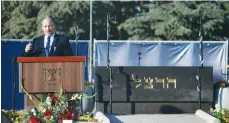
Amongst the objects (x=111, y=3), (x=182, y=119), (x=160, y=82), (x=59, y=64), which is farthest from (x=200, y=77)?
A: (x=111, y=3)

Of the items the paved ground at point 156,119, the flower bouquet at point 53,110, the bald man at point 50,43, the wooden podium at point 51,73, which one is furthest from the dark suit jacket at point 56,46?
the paved ground at point 156,119

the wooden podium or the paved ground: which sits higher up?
the wooden podium

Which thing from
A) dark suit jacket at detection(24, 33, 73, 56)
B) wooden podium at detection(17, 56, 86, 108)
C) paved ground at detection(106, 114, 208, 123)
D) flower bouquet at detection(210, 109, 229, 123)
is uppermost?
dark suit jacket at detection(24, 33, 73, 56)

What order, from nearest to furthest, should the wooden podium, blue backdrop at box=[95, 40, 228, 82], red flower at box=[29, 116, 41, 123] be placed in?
red flower at box=[29, 116, 41, 123], the wooden podium, blue backdrop at box=[95, 40, 228, 82]

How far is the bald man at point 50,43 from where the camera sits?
662cm

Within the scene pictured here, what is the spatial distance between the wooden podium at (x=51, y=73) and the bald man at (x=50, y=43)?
0.36 metres

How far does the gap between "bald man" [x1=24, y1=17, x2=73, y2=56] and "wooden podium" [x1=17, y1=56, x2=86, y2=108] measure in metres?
0.36

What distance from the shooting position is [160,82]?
379 inches

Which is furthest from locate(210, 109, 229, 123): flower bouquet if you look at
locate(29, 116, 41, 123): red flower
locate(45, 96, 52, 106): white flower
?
locate(29, 116, 41, 123): red flower

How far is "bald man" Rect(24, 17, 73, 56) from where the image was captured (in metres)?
6.62

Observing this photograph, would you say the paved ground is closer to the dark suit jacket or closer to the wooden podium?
the dark suit jacket

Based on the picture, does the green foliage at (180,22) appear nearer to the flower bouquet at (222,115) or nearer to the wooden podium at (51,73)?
the flower bouquet at (222,115)

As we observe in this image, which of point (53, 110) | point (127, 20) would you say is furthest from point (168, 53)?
point (127, 20)

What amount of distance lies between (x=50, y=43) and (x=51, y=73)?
1.94ft
